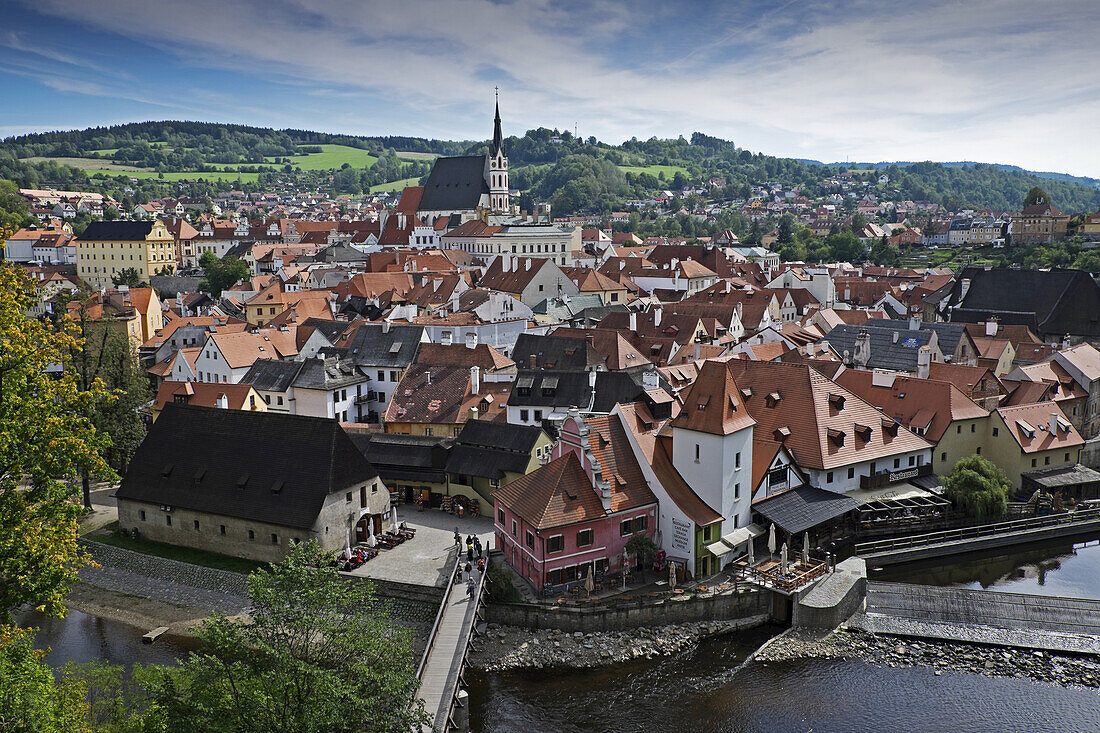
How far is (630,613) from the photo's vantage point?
108ft

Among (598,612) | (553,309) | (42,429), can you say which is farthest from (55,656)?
(553,309)

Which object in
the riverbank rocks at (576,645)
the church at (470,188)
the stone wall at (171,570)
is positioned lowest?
the riverbank rocks at (576,645)

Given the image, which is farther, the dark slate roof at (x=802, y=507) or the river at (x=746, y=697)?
the dark slate roof at (x=802, y=507)

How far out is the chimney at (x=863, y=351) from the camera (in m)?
60.8

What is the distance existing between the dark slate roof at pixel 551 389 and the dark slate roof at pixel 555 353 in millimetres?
6457

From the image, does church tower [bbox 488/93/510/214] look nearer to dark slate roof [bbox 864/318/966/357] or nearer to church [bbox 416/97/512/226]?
church [bbox 416/97/512/226]

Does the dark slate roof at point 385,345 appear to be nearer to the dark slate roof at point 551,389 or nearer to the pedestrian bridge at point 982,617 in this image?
the dark slate roof at point 551,389

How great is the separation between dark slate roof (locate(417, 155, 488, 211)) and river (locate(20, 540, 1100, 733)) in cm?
12123

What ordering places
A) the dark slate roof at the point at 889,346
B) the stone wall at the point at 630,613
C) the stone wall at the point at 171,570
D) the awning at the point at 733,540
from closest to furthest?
1. the stone wall at the point at 630,613
2. the awning at the point at 733,540
3. the stone wall at the point at 171,570
4. the dark slate roof at the point at 889,346

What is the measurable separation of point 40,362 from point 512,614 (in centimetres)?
1879

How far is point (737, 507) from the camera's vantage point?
122 feet

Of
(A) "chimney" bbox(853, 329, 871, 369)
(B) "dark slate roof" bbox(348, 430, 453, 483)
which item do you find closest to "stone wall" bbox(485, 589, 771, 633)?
(B) "dark slate roof" bbox(348, 430, 453, 483)

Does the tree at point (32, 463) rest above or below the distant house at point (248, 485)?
above

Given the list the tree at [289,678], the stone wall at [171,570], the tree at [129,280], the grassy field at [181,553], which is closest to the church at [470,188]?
the tree at [129,280]
